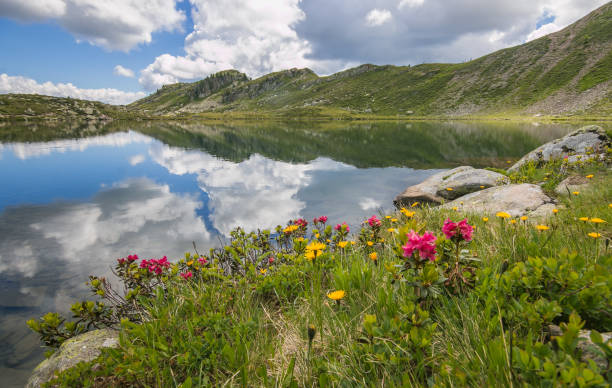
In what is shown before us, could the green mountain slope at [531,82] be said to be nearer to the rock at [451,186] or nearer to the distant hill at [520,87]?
the distant hill at [520,87]

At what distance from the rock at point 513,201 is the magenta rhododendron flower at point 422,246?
525cm

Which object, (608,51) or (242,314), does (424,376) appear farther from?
(608,51)

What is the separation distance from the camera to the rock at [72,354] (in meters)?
2.96

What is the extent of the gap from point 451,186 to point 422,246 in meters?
11.2

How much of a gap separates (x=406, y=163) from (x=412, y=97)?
6733 inches

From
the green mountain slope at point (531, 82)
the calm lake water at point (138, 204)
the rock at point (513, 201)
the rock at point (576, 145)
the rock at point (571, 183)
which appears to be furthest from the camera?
the green mountain slope at point (531, 82)

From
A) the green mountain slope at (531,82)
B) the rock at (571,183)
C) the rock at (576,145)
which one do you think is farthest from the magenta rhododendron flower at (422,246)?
the green mountain slope at (531,82)

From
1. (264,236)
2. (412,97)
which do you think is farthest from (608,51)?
(264,236)

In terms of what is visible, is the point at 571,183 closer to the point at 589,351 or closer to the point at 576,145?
the point at 576,145

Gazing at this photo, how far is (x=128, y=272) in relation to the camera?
166 inches

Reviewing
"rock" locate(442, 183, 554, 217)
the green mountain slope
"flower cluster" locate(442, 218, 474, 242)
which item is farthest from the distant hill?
"flower cluster" locate(442, 218, 474, 242)

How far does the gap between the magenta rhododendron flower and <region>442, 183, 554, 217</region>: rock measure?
5253 mm

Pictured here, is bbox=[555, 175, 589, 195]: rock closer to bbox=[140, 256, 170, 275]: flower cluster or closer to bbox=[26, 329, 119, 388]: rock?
bbox=[140, 256, 170, 275]: flower cluster

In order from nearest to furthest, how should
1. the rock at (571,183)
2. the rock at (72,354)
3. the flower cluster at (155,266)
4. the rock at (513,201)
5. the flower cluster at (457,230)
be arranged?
the flower cluster at (457,230) < the rock at (72,354) < the flower cluster at (155,266) < the rock at (513,201) < the rock at (571,183)
